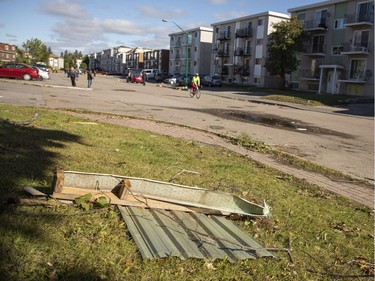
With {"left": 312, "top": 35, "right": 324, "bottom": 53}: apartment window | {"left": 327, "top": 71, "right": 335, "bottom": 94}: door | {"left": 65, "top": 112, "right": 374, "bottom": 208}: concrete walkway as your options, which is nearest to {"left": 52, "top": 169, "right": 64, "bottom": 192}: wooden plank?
{"left": 65, "top": 112, "right": 374, "bottom": 208}: concrete walkway

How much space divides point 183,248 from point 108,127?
6867mm

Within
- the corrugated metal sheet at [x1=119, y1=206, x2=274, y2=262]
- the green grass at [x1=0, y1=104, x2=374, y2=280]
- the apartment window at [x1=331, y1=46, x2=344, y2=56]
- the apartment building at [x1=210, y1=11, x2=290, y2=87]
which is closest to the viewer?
the green grass at [x1=0, y1=104, x2=374, y2=280]

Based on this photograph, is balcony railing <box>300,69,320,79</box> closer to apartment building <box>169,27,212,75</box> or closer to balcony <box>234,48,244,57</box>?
balcony <box>234,48,244,57</box>

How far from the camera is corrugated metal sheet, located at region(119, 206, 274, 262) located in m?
3.26

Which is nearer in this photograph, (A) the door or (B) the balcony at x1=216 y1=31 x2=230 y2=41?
(A) the door

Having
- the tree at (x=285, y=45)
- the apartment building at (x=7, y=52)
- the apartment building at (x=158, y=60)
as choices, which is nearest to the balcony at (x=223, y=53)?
the tree at (x=285, y=45)

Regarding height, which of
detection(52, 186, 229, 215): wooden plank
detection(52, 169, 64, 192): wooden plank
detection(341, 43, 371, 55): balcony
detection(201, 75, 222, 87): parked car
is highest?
detection(341, 43, 371, 55): balcony

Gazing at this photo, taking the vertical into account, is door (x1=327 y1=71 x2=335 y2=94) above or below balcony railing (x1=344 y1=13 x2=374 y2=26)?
below

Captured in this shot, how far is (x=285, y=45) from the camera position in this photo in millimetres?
46500

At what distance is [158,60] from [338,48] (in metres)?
68.8

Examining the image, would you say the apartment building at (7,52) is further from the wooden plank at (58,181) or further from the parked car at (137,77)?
the wooden plank at (58,181)

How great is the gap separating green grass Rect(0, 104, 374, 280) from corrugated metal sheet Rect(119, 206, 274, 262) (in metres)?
0.10

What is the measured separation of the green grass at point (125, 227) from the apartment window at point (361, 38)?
43.5 meters

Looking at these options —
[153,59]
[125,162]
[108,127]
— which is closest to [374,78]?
[108,127]
